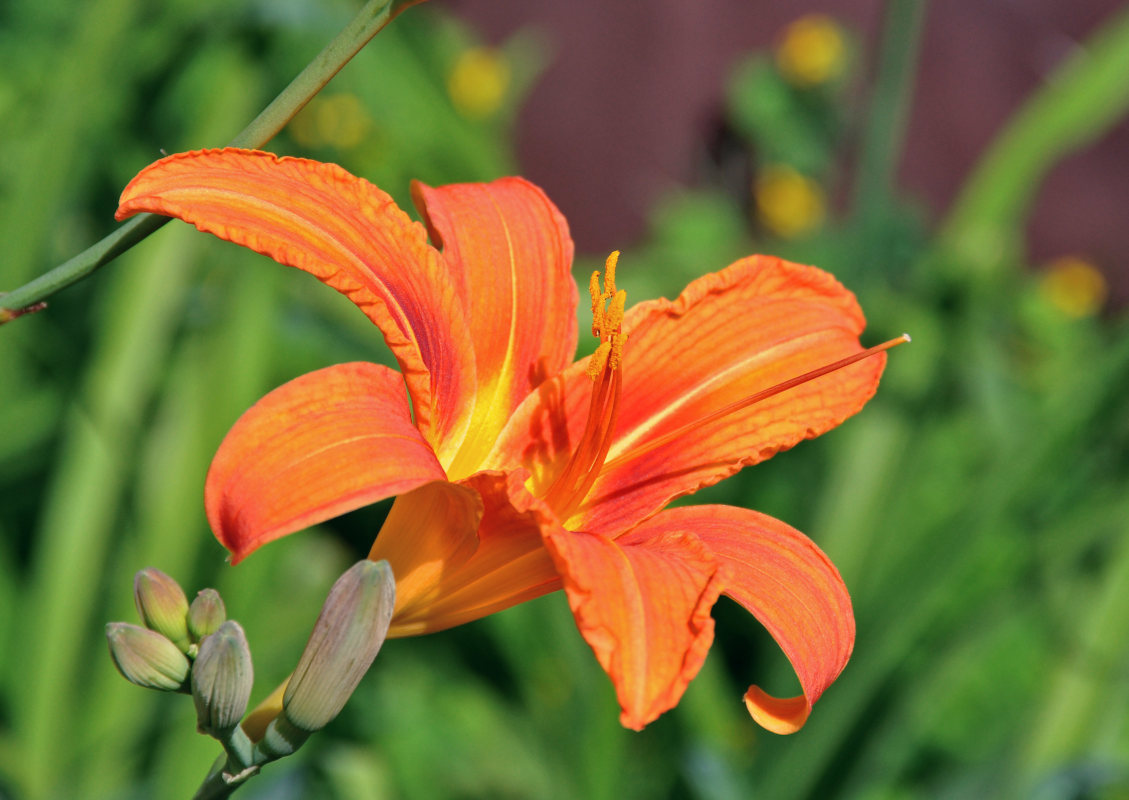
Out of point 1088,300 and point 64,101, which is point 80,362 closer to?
point 64,101

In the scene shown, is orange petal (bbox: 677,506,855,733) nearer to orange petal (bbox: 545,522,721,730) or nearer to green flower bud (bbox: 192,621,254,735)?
orange petal (bbox: 545,522,721,730)

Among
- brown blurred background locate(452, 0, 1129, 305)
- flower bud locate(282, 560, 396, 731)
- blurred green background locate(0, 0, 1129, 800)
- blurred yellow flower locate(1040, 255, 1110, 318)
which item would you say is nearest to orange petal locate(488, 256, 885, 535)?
flower bud locate(282, 560, 396, 731)

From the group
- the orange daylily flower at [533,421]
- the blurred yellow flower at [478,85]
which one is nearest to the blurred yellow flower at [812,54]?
the blurred yellow flower at [478,85]

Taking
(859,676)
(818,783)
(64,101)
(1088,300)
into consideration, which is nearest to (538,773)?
(818,783)

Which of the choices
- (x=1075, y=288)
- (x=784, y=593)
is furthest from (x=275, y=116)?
(x=1075, y=288)

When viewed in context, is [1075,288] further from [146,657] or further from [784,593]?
[146,657]

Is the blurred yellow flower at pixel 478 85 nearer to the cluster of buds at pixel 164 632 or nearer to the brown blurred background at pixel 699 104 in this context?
the brown blurred background at pixel 699 104
